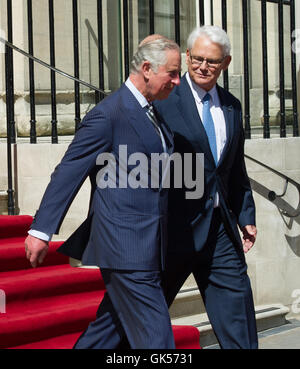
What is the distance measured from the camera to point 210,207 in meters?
4.41

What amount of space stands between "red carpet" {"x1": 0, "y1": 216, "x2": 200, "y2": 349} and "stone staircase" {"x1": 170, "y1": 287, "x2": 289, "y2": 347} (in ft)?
0.51

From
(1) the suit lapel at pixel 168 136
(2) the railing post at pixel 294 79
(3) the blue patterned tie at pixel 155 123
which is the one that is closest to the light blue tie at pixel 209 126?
(1) the suit lapel at pixel 168 136

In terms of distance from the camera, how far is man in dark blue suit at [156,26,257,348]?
440 centimetres

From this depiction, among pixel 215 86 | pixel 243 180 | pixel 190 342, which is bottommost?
pixel 190 342

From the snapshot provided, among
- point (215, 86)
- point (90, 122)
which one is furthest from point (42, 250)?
point (215, 86)

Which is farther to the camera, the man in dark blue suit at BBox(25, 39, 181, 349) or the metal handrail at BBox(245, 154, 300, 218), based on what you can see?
the metal handrail at BBox(245, 154, 300, 218)

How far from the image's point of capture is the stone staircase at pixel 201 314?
598cm

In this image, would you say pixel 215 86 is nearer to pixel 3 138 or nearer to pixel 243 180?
pixel 243 180

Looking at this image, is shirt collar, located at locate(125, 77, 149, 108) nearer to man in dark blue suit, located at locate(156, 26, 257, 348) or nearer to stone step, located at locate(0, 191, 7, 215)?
man in dark blue suit, located at locate(156, 26, 257, 348)

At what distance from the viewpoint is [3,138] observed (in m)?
8.21

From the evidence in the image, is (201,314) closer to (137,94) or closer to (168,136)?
(168,136)

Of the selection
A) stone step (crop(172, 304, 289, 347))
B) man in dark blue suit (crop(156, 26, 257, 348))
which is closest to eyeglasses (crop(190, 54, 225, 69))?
man in dark blue suit (crop(156, 26, 257, 348))

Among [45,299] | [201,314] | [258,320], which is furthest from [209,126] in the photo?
[258,320]

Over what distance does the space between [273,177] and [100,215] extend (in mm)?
3110
